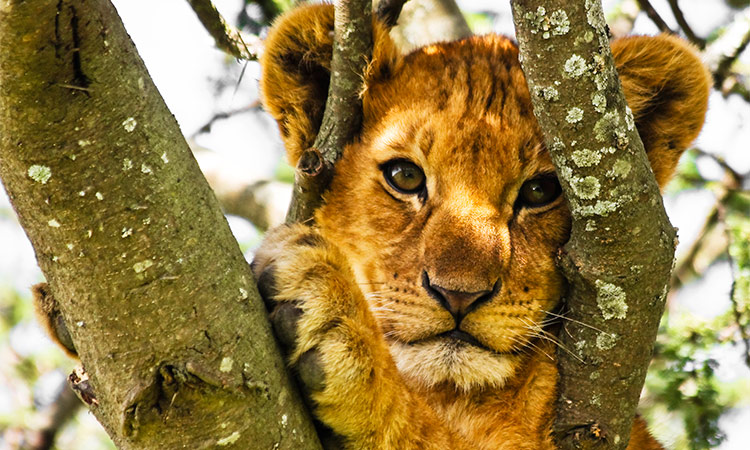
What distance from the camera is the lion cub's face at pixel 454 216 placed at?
157 inches

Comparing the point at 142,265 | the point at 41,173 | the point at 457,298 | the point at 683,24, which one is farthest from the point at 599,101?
the point at 683,24

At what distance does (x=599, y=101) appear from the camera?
295cm

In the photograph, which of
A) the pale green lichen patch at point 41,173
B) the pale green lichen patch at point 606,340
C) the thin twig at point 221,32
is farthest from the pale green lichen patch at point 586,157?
the thin twig at point 221,32

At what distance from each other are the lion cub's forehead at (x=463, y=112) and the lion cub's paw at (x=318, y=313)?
1.12 metres

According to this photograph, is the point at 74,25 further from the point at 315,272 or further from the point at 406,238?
the point at 406,238

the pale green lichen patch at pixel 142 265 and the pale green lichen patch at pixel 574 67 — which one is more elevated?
the pale green lichen patch at pixel 574 67

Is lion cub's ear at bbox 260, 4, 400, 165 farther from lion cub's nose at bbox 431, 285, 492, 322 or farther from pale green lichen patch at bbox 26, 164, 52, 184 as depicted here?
pale green lichen patch at bbox 26, 164, 52, 184

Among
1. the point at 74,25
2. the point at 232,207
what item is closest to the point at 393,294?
the point at 74,25

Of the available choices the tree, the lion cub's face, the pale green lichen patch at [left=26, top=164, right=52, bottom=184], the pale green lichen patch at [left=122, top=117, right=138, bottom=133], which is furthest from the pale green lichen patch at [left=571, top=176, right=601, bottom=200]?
the pale green lichen patch at [left=26, top=164, right=52, bottom=184]

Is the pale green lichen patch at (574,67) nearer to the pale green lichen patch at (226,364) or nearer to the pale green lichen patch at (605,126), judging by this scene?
the pale green lichen patch at (605,126)

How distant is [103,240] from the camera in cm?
256

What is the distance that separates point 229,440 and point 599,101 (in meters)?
1.77

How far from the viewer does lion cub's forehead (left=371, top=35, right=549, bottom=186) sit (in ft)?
14.2

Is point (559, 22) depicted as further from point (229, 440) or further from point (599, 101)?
point (229, 440)
